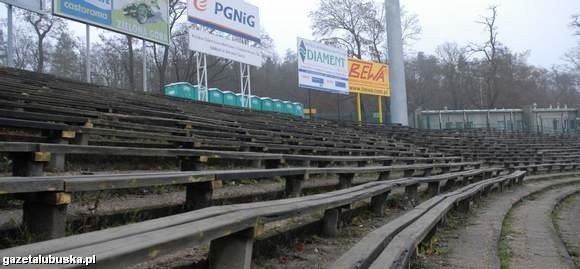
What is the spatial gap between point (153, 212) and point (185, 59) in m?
40.2

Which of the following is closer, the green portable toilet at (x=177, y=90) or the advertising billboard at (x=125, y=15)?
the advertising billboard at (x=125, y=15)

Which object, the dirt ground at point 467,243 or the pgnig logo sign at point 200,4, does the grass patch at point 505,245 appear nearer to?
the dirt ground at point 467,243

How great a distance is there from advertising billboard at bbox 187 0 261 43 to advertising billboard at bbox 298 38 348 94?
3.00m

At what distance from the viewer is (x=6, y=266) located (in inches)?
65.8

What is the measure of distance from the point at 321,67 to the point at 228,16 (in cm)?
650

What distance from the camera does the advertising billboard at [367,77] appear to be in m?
28.1

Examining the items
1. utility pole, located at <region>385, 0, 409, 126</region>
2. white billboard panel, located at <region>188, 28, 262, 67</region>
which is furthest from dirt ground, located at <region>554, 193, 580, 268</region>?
utility pole, located at <region>385, 0, 409, 126</region>

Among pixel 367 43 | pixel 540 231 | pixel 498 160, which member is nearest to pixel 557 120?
pixel 367 43

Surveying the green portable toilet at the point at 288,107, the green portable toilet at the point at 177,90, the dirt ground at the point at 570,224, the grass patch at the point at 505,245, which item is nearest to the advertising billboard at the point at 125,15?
the green portable toilet at the point at 177,90

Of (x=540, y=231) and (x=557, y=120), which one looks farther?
(x=557, y=120)

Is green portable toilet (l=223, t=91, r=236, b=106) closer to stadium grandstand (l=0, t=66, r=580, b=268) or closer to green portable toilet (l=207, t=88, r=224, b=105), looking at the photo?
green portable toilet (l=207, t=88, r=224, b=105)

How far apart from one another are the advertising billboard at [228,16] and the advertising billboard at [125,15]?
1176 mm

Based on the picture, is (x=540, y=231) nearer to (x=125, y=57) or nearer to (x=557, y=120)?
(x=125, y=57)

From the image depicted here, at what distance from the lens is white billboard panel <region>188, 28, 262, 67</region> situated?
18656mm
